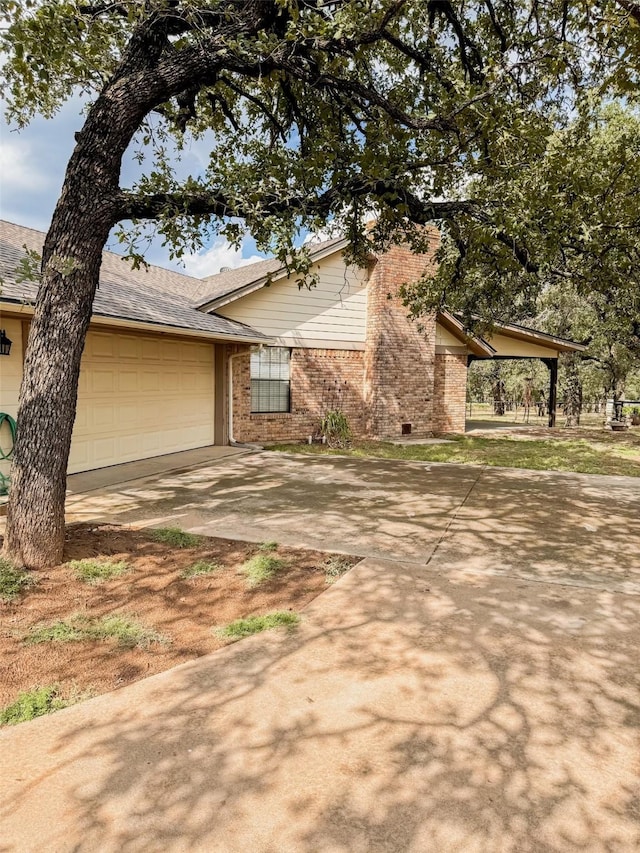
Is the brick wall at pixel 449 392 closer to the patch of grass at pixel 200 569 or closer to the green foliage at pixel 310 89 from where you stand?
the green foliage at pixel 310 89

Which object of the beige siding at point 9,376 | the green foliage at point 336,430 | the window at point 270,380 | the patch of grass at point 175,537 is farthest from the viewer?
the green foliage at point 336,430

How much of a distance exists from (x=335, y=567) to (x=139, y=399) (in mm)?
6547

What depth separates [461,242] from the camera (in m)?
6.83

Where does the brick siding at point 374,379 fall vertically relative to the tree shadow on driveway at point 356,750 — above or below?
above

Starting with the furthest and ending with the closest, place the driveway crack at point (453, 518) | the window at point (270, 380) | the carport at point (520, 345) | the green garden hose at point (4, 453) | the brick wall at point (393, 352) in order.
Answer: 1. the carport at point (520, 345)
2. the brick wall at point (393, 352)
3. the window at point (270, 380)
4. the green garden hose at point (4, 453)
5. the driveway crack at point (453, 518)

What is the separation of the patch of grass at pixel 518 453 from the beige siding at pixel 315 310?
275 cm

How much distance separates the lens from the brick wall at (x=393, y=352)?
534 inches

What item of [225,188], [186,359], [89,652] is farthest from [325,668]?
[186,359]

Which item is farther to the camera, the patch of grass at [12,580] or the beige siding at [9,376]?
the beige siding at [9,376]

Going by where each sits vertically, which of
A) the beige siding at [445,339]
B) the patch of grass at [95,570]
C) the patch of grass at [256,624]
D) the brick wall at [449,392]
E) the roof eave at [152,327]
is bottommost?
the patch of grass at [256,624]

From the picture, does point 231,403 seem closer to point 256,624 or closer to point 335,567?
point 335,567

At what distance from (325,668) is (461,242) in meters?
5.70

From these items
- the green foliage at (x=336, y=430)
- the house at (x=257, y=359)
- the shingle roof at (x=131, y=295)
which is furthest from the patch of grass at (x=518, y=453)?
the shingle roof at (x=131, y=295)

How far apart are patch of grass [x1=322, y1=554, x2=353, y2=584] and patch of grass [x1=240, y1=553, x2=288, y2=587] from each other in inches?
15.4
